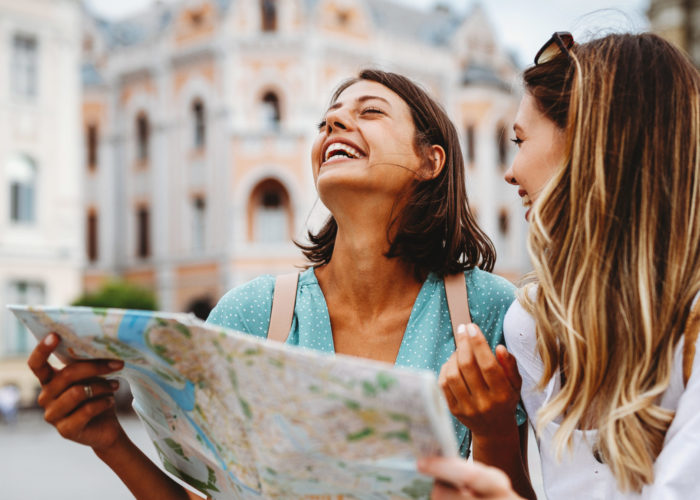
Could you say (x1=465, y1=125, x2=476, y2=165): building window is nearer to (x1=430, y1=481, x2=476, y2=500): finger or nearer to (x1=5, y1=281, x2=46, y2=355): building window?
(x1=5, y1=281, x2=46, y2=355): building window

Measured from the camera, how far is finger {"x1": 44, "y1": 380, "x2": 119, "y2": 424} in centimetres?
180

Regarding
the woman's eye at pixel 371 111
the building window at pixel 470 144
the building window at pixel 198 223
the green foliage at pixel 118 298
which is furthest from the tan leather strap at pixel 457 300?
the building window at pixel 470 144

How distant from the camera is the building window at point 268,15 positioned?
2530cm

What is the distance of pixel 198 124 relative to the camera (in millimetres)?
25766

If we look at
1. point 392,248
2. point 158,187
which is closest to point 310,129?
point 158,187

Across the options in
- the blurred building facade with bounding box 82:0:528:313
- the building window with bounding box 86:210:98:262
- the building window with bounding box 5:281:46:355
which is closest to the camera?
the building window with bounding box 5:281:46:355

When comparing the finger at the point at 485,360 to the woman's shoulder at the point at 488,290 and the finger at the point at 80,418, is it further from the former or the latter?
the finger at the point at 80,418

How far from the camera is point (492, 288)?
7.60 ft

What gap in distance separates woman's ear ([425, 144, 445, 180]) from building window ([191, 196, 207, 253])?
23.5 metres

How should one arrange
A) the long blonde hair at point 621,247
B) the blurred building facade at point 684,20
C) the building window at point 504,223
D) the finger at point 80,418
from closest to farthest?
the long blonde hair at point 621,247 → the finger at point 80,418 → the blurred building facade at point 684,20 → the building window at point 504,223

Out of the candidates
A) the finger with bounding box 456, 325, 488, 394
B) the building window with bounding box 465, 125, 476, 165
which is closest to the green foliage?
the building window with bounding box 465, 125, 476, 165

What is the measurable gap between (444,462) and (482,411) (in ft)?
1.81

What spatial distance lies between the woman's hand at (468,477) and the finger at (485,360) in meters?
0.48

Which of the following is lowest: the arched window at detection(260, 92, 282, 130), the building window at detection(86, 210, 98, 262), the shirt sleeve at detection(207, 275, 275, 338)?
the building window at detection(86, 210, 98, 262)
